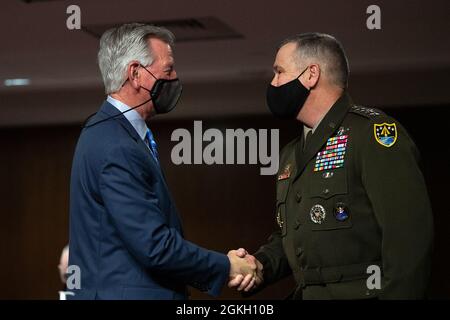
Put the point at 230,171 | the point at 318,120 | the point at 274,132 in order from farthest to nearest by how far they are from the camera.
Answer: the point at 230,171, the point at 274,132, the point at 318,120

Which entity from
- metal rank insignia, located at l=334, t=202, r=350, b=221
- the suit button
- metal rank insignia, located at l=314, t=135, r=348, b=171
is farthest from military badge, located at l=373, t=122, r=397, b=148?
the suit button

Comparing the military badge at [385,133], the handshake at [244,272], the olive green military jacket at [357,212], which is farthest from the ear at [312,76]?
the handshake at [244,272]

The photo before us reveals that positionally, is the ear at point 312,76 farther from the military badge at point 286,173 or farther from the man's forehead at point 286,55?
the military badge at point 286,173

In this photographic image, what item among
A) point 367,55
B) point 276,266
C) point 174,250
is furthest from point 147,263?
point 367,55

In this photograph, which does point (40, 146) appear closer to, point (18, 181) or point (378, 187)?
point (18, 181)

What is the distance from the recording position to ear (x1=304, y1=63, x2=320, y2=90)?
229 centimetres

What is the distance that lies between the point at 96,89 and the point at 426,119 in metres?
2.98

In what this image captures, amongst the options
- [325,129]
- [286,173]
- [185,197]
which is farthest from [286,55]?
[185,197]

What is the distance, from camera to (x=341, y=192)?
2.11 meters

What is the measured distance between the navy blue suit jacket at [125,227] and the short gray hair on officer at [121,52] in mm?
156

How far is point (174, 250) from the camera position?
2.01 m

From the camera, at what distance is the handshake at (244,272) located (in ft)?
7.57

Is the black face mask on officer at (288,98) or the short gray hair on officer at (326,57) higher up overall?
the short gray hair on officer at (326,57)

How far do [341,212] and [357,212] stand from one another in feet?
0.17
